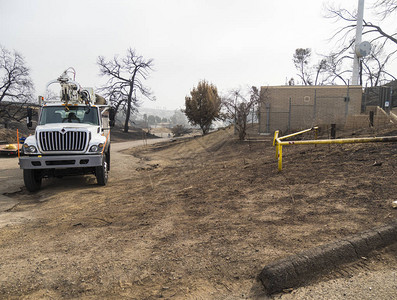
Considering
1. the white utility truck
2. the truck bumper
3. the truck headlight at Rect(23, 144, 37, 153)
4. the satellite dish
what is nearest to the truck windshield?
the white utility truck

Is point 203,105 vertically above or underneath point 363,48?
underneath

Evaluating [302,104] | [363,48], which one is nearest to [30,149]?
[302,104]

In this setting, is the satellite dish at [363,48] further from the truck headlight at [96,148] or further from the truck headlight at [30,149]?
the truck headlight at [30,149]

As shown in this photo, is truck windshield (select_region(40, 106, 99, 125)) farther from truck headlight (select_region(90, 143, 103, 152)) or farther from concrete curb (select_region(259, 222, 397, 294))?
concrete curb (select_region(259, 222, 397, 294))

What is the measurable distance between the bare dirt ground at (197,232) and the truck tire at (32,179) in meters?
0.41

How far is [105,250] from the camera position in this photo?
3.50 m

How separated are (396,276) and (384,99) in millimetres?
22884

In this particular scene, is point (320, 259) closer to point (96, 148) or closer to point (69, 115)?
point (96, 148)

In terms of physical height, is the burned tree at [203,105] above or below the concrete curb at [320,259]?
above

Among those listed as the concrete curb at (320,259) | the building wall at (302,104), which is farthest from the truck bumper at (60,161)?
the building wall at (302,104)

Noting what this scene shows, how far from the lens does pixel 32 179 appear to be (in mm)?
7438

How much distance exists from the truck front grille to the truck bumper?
1.18ft

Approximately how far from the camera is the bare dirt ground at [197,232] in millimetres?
2701

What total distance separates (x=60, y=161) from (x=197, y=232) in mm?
5125
